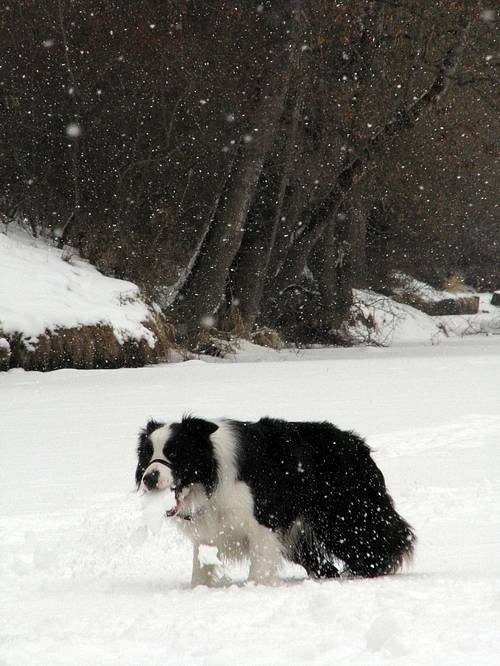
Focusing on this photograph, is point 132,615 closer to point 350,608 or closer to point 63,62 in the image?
point 350,608

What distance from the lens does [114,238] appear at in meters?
16.0

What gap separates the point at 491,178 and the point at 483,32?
8.89 metres

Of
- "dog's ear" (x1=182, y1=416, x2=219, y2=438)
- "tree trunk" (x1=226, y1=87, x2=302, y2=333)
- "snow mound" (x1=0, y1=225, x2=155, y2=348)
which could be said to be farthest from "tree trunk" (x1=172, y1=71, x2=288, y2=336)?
"dog's ear" (x1=182, y1=416, x2=219, y2=438)

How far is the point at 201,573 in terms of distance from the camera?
15.9 feet

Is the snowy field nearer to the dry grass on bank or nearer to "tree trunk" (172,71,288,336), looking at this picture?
the dry grass on bank

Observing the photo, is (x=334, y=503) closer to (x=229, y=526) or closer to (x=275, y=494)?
(x=275, y=494)

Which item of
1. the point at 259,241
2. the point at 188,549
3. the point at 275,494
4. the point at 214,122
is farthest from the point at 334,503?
the point at 259,241

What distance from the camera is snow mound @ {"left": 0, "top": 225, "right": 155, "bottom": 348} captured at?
40.9 feet

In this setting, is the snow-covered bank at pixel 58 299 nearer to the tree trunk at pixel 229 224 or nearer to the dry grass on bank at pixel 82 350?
the dry grass on bank at pixel 82 350

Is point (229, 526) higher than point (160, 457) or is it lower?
lower

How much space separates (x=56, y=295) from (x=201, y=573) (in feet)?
29.5

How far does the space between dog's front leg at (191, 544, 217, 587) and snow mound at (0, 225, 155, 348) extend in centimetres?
780

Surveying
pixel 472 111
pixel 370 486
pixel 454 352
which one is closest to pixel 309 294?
pixel 454 352

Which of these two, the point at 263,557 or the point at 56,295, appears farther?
the point at 56,295
